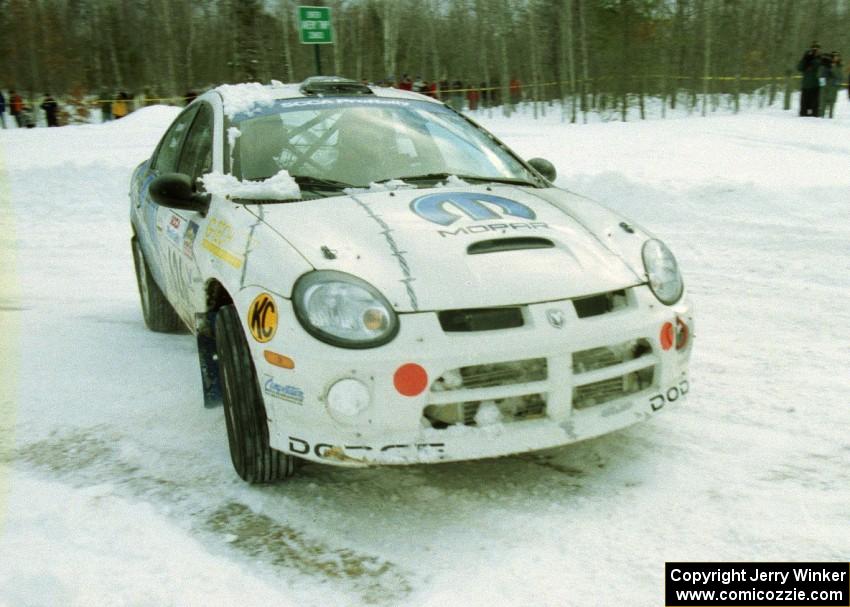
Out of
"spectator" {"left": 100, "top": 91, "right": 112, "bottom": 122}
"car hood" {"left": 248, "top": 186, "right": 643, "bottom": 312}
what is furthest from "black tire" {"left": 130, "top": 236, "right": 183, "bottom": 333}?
"spectator" {"left": 100, "top": 91, "right": 112, "bottom": 122}

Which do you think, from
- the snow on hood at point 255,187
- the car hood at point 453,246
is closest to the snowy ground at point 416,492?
the car hood at point 453,246

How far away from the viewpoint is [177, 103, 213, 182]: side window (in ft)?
12.6

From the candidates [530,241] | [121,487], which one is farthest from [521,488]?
[121,487]

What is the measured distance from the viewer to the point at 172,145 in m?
4.67

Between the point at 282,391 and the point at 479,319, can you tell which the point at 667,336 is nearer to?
the point at 479,319

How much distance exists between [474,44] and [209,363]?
39286 mm

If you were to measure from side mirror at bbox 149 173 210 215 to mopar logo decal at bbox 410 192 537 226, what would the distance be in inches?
36.4

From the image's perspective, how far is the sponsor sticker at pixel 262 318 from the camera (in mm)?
2664

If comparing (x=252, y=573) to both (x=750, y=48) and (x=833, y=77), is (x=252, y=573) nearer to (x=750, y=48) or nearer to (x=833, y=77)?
(x=833, y=77)

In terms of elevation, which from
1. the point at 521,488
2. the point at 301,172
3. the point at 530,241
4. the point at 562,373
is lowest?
the point at 521,488

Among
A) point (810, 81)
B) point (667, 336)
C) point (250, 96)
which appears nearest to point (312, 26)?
point (250, 96)

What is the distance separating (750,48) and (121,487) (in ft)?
109

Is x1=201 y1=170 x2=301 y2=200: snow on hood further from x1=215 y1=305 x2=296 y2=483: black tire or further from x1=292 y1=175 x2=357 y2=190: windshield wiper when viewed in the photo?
x1=215 y1=305 x2=296 y2=483: black tire

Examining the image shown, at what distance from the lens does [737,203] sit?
7.79 meters
